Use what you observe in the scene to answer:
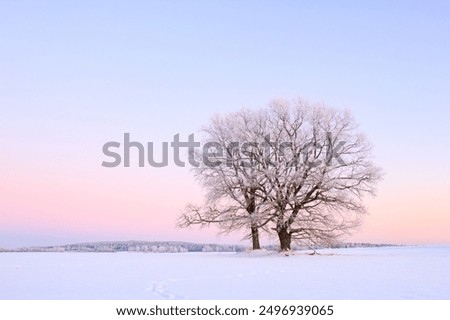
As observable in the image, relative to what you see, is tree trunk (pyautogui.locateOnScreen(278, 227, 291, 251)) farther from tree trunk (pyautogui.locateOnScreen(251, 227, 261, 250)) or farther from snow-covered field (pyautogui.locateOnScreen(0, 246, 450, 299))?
snow-covered field (pyautogui.locateOnScreen(0, 246, 450, 299))

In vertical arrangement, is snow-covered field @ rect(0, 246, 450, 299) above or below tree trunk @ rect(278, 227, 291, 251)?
below

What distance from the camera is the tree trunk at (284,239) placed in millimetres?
31016

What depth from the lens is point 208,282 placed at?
1312 cm

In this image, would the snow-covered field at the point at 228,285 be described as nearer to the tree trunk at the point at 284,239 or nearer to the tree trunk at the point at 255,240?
the tree trunk at the point at 284,239

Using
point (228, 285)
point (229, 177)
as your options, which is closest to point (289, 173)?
point (229, 177)

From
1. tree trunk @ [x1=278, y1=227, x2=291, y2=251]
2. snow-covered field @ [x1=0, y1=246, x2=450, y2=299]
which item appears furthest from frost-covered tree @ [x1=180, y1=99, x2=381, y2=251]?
snow-covered field @ [x1=0, y1=246, x2=450, y2=299]

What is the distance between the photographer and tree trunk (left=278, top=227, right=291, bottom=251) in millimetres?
31016

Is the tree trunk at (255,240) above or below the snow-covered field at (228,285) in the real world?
above

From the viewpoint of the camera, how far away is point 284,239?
102ft

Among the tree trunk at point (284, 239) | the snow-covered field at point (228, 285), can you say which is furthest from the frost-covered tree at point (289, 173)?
the snow-covered field at point (228, 285)

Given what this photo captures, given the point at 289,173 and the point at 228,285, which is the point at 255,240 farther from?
the point at 228,285

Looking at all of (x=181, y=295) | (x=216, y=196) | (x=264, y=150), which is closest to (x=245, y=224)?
(x=216, y=196)

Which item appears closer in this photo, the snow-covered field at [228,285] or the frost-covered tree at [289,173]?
the snow-covered field at [228,285]
